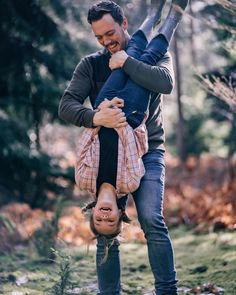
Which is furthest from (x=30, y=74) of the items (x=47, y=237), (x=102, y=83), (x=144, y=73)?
(x=144, y=73)

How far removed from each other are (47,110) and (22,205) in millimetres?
1592

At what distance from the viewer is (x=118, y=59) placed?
369 cm

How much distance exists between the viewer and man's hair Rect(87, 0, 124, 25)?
369cm

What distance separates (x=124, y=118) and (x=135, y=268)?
8.50 ft

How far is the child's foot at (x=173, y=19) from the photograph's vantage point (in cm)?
406

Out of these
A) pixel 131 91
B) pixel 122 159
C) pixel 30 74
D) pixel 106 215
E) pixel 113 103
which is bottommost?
pixel 106 215

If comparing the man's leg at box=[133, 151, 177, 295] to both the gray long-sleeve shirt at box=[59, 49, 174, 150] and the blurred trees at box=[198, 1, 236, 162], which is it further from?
the blurred trees at box=[198, 1, 236, 162]

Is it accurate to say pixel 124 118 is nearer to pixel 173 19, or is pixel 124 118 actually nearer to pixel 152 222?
pixel 152 222

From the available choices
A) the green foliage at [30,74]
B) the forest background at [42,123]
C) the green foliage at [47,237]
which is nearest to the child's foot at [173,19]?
the green foliage at [47,237]

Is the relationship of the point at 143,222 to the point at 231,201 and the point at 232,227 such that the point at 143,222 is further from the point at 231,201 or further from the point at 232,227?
the point at 231,201

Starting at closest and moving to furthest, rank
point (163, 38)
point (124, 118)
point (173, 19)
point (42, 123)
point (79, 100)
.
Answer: point (124, 118) < point (79, 100) < point (163, 38) < point (173, 19) < point (42, 123)

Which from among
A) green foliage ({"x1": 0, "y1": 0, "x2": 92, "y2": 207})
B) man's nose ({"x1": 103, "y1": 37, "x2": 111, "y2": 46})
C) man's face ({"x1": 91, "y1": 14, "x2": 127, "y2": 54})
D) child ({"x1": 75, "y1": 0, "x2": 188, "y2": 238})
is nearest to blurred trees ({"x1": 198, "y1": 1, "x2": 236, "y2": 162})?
man's face ({"x1": 91, "y1": 14, "x2": 127, "y2": 54})

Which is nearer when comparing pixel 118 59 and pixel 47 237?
pixel 118 59

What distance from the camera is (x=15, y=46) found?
318 inches
